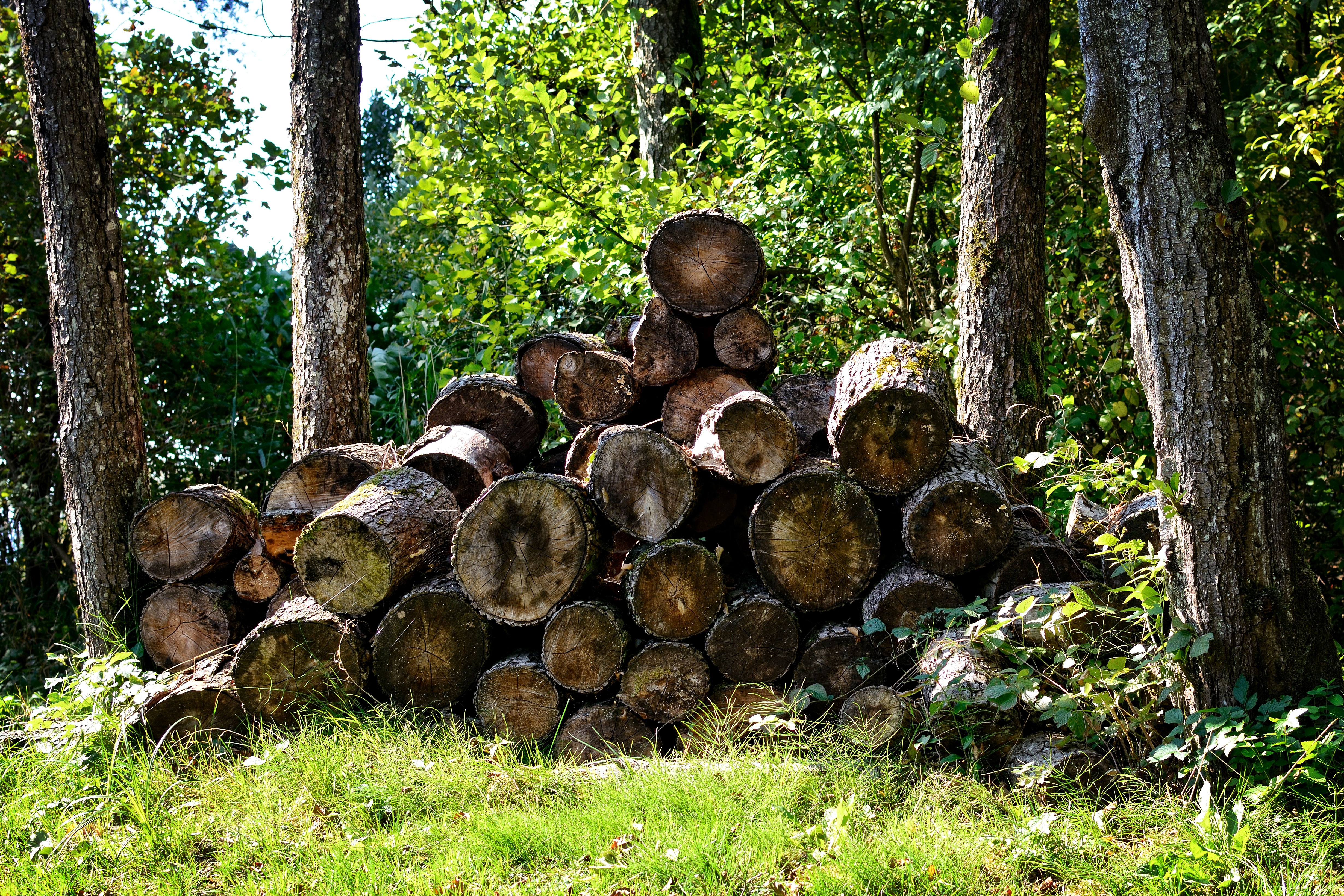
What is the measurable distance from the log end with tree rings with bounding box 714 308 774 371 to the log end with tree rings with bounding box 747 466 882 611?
837 mm

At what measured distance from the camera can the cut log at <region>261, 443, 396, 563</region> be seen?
4.40 m

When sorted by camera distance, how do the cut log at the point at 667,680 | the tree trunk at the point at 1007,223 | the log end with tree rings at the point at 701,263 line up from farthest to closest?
the tree trunk at the point at 1007,223 < the log end with tree rings at the point at 701,263 < the cut log at the point at 667,680

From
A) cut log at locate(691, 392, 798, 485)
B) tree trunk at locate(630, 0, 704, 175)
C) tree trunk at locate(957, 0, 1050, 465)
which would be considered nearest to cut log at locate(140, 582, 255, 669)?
cut log at locate(691, 392, 798, 485)

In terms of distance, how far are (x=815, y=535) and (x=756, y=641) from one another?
18.5 inches

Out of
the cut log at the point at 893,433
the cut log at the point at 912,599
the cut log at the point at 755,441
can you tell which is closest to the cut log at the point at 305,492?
the cut log at the point at 755,441

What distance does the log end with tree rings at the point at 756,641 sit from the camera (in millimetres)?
3691

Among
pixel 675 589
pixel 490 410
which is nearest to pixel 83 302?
pixel 490 410

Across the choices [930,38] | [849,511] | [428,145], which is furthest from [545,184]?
[849,511]

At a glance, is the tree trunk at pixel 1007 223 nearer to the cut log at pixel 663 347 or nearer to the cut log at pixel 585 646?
the cut log at pixel 663 347

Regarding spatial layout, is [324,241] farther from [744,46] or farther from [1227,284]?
[744,46]

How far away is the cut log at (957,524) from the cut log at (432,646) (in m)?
1.79

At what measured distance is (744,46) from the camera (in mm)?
8875

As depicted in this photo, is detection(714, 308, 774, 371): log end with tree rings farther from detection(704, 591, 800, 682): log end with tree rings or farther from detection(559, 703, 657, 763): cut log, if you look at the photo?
detection(559, 703, 657, 763): cut log

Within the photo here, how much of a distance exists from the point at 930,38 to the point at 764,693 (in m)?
4.35
